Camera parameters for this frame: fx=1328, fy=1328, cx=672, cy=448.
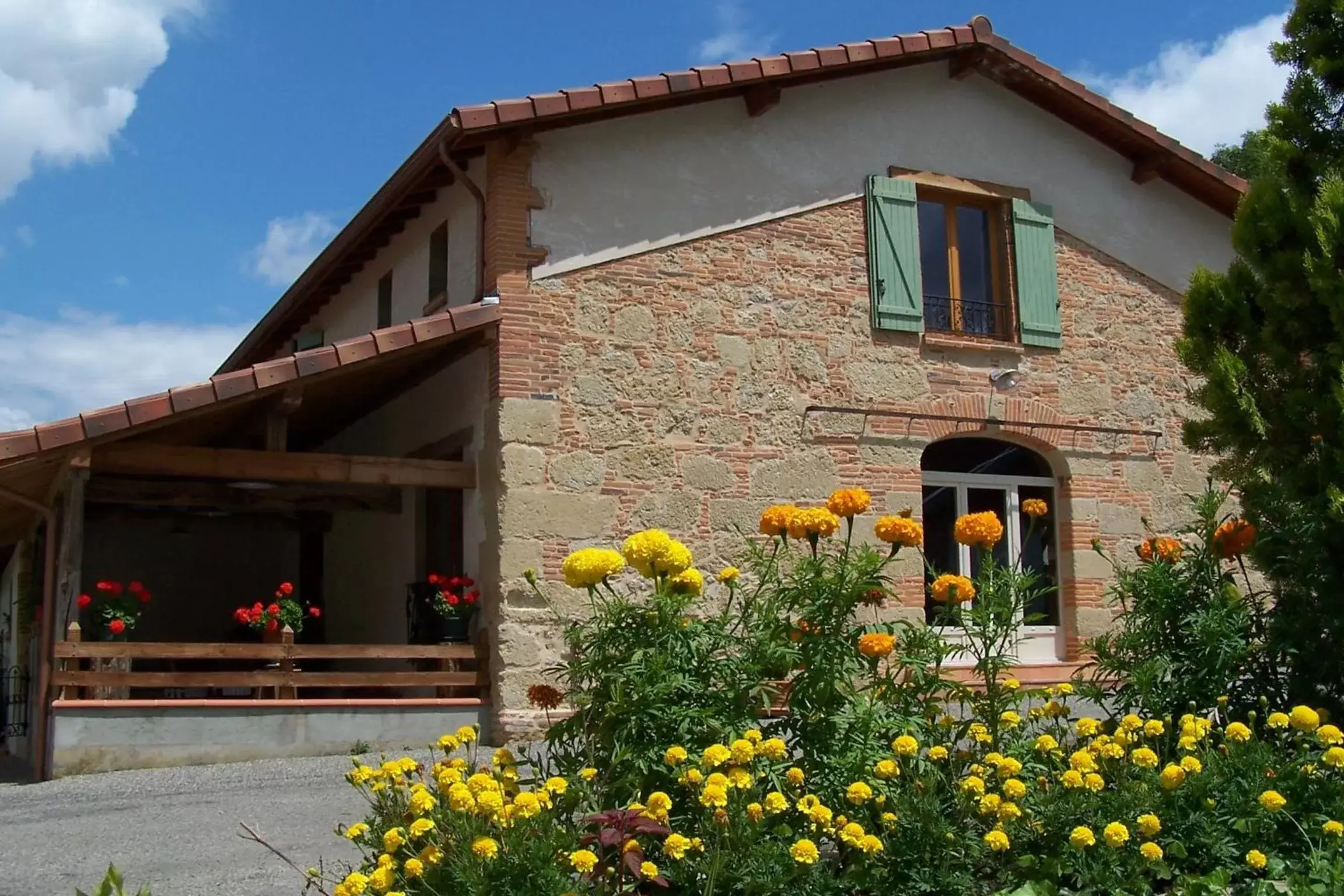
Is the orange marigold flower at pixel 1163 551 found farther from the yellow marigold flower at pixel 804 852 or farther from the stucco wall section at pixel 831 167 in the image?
the stucco wall section at pixel 831 167

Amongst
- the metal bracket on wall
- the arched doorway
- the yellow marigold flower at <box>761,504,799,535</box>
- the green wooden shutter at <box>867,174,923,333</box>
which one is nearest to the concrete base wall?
the metal bracket on wall

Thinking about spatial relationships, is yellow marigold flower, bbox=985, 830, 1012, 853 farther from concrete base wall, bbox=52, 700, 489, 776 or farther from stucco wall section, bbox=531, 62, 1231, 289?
stucco wall section, bbox=531, 62, 1231, 289

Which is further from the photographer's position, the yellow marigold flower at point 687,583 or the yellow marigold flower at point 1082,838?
the yellow marigold flower at point 687,583

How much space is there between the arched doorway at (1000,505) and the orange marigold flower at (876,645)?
717 centimetres

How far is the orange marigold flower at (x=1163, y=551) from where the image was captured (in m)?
5.34

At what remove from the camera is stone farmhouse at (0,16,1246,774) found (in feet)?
30.2

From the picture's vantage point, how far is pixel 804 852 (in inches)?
143

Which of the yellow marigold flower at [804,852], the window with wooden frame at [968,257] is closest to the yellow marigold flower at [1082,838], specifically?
the yellow marigold flower at [804,852]

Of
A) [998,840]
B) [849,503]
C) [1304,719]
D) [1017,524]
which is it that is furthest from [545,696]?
[1017,524]

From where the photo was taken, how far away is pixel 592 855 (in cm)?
355

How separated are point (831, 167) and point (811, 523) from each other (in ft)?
23.8

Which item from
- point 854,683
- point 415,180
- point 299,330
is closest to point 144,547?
point 299,330

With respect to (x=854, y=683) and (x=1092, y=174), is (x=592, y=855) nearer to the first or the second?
(x=854, y=683)

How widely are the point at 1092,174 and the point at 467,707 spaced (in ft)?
25.2
